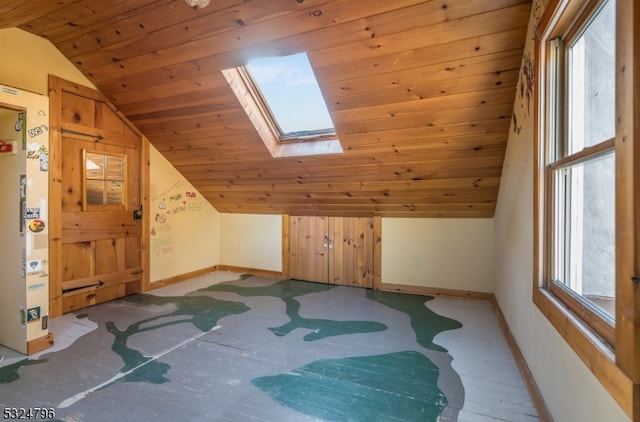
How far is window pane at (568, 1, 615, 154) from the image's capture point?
45.5 inches

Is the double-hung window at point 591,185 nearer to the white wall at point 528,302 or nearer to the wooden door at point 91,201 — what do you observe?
the white wall at point 528,302

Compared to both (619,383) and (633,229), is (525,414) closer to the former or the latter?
(619,383)

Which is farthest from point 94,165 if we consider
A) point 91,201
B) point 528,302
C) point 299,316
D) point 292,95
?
point 528,302

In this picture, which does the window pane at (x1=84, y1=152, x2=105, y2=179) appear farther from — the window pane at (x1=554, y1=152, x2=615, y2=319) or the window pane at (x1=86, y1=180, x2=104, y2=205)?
the window pane at (x1=554, y1=152, x2=615, y2=319)

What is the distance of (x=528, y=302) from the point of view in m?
1.97

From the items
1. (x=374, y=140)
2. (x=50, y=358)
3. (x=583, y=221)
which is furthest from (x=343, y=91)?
(x=50, y=358)

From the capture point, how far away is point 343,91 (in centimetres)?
244

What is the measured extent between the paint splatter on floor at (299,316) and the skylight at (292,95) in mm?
1748

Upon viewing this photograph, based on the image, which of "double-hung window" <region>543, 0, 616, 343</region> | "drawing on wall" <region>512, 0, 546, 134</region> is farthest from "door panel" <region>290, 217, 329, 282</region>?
"double-hung window" <region>543, 0, 616, 343</region>

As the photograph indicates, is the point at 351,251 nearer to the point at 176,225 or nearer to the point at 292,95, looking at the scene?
the point at 292,95

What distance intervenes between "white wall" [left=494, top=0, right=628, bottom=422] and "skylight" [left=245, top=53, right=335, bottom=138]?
1513 mm

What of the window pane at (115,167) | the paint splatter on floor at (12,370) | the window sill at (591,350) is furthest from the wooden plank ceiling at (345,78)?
the paint splatter on floor at (12,370)

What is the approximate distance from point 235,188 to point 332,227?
1.34 meters

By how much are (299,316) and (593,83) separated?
2.65 metres
